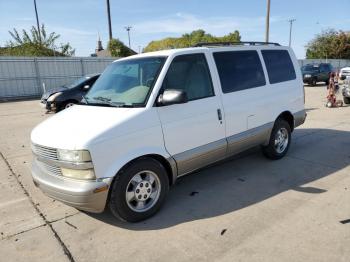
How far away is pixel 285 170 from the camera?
5336 millimetres

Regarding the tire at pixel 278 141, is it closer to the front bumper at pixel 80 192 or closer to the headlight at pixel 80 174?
the front bumper at pixel 80 192

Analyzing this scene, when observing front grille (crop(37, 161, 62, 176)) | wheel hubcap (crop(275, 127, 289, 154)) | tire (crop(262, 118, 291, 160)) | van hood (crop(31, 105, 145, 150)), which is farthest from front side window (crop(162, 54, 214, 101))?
wheel hubcap (crop(275, 127, 289, 154))

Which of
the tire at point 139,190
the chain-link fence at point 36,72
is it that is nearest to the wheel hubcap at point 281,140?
the tire at point 139,190

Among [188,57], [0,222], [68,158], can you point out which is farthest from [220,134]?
[0,222]

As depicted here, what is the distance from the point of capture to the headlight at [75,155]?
10.8ft

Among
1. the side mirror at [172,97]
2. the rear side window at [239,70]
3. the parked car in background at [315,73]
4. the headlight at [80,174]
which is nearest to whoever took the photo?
the headlight at [80,174]

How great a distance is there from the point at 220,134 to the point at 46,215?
260cm

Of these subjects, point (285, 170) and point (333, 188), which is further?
point (285, 170)

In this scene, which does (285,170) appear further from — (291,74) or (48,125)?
(48,125)

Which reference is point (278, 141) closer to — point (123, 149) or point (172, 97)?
point (172, 97)

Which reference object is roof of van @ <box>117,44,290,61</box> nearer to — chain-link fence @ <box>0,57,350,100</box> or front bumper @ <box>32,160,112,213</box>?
front bumper @ <box>32,160,112,213</box>

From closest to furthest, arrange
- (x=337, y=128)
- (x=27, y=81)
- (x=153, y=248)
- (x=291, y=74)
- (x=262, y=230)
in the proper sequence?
(x=153, y=248) → (x=262, y=230) → (x=291, y=74) → (x=337, y=128) → (x=27, y=81)

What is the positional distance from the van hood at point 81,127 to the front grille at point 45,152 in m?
0.05

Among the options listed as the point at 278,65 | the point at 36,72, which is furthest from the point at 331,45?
the point at 278,65
